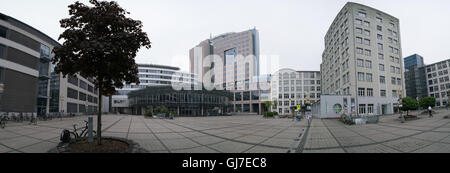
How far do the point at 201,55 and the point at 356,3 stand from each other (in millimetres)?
132970

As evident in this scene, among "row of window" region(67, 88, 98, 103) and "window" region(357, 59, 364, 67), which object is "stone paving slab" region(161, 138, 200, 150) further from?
"row of window" region(67, 88, 98, 103)

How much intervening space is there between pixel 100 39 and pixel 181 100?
47.5 m

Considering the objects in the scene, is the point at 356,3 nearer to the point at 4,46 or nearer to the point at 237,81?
the point at 4,46

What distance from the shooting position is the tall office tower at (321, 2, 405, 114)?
40094mm

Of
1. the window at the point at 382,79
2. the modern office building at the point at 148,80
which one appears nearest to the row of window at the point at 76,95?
the modern office building at the point at 148,80

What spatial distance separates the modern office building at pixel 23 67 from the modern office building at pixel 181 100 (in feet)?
75.1

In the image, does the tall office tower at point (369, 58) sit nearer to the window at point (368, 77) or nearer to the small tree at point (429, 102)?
the window at point (368, 77)

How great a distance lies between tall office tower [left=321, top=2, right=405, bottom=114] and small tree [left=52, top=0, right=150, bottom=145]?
44.5m

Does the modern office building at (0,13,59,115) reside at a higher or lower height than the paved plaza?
higher

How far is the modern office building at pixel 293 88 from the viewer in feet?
267

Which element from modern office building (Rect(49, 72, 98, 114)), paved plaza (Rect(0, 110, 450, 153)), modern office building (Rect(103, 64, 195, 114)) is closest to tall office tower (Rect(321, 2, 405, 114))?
paved plaza (Rect(0, 110, 450, 153))

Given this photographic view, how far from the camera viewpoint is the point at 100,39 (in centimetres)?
616

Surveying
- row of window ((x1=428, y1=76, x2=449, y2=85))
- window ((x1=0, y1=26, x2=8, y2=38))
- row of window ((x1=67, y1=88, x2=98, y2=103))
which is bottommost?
row of window ((x1=67, y1=88, x2=98, y2=103))
